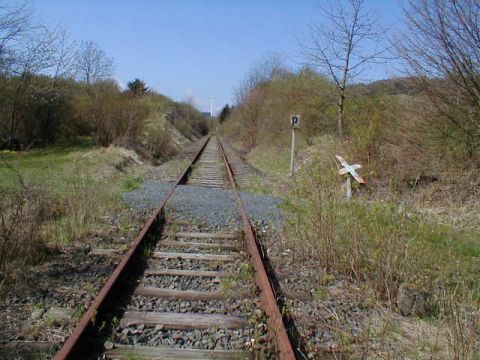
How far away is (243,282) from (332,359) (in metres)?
1.86

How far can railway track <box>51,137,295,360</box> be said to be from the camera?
3609 millimetres

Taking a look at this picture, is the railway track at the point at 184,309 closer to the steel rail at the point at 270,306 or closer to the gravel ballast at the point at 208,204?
the steel rail at the point at 270,306

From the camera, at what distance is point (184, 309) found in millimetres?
4512

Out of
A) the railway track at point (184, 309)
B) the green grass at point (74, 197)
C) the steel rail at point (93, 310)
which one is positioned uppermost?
the green grass at point (74, 197)

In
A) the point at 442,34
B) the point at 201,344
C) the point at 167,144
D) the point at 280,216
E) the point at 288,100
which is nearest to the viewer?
the point at 201,344

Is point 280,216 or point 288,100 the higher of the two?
point 288,100

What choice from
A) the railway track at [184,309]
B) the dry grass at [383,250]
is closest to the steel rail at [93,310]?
the railway track at [184,309]

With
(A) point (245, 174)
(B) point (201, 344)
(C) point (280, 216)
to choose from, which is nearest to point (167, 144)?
(A) point (245, 174)

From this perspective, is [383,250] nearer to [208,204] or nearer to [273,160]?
[208,204]

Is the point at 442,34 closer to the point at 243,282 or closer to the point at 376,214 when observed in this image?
the point at 376,214

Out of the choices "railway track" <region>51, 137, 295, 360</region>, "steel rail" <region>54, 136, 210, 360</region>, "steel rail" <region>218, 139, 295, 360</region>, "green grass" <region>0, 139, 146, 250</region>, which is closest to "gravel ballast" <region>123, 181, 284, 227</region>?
"green grass" <region>0, 139, 146, 250</region>

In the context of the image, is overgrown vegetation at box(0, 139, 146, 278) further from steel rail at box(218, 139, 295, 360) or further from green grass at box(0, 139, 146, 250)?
steel rail at box(218, 139, 295, 360)

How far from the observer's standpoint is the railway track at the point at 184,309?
3.61 metres

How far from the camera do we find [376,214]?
18.6 ft
